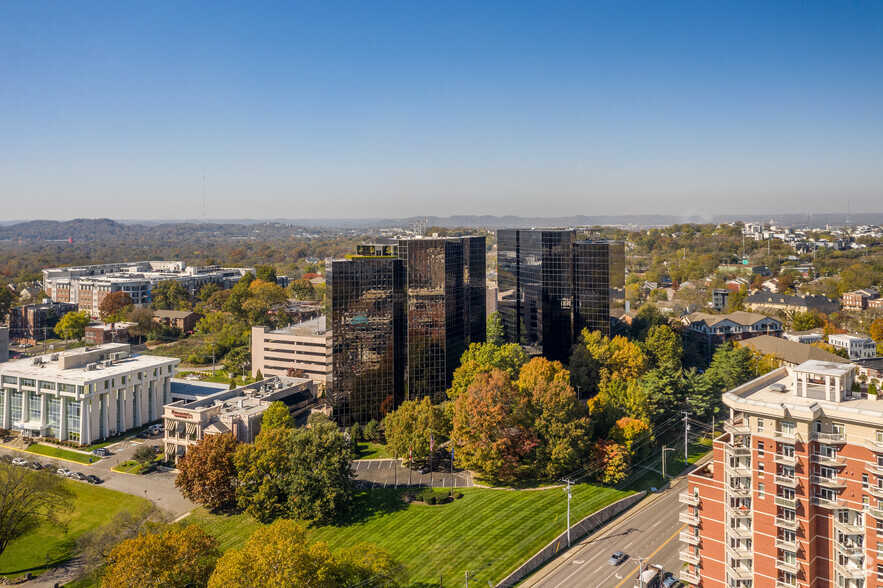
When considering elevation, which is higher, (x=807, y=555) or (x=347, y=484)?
(x=807, y=555)

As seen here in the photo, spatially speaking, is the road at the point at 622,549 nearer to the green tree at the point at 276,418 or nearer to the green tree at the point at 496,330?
the green tree at the point at 276,418

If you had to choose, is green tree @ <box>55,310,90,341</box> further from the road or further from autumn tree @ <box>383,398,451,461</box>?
the road

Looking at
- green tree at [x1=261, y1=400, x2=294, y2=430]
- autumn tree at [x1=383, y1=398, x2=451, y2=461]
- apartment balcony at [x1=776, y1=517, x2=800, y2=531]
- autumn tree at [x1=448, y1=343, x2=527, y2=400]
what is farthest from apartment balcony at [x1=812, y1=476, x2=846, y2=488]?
green tree at [x1=261, y1=400, x2=294, y2=430]

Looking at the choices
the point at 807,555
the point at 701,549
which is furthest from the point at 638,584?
the point at 807,555

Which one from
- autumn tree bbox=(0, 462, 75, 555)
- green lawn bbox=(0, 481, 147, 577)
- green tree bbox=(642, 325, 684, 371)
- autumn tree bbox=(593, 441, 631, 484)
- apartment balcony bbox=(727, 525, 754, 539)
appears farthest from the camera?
green tree bbox=(642, 325, 684, 371)

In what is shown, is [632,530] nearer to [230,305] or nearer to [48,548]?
[48,548]

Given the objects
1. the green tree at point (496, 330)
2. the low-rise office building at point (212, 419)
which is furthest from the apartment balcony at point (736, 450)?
the green tree at point (496, 330)

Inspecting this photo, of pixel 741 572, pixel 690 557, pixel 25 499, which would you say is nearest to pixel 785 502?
pixel 741 572
